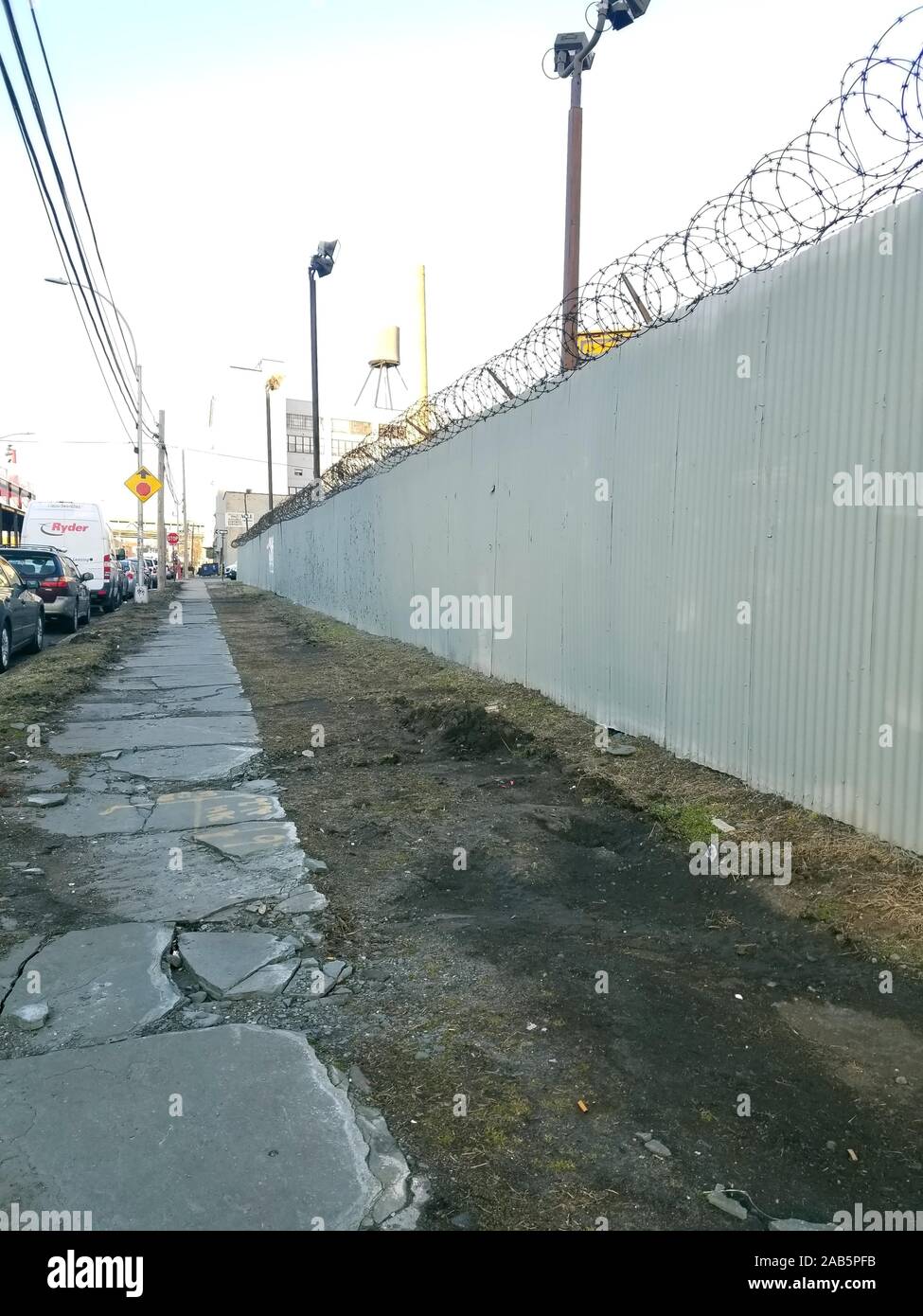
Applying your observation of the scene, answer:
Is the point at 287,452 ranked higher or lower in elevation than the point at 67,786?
higher

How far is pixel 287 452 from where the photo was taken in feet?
261

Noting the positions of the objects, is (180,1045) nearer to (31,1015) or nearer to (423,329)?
(31,1015)

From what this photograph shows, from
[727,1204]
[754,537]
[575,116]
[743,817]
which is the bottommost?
[727,1204]

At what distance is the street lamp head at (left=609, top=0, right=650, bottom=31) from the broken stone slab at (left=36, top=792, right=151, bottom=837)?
8522 millimetres

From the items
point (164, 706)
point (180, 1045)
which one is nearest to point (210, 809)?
point (180, 1045)

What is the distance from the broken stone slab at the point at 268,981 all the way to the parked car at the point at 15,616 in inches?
387

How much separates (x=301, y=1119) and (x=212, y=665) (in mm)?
10771

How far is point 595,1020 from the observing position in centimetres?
316

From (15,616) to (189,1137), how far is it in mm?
11554

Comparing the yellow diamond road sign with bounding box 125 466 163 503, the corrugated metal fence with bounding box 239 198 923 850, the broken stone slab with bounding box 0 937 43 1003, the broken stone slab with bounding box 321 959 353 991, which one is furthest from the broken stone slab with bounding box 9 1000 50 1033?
the yellow diamond road sign with bounding box 125 466 163 503

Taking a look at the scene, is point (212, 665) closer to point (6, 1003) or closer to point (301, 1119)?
point (6, 1003)

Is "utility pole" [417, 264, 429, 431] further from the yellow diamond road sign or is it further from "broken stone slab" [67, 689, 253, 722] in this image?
"broken stone slab" [67, 689, 253, 722]

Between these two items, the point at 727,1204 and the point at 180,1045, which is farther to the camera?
the point at 180,1045
